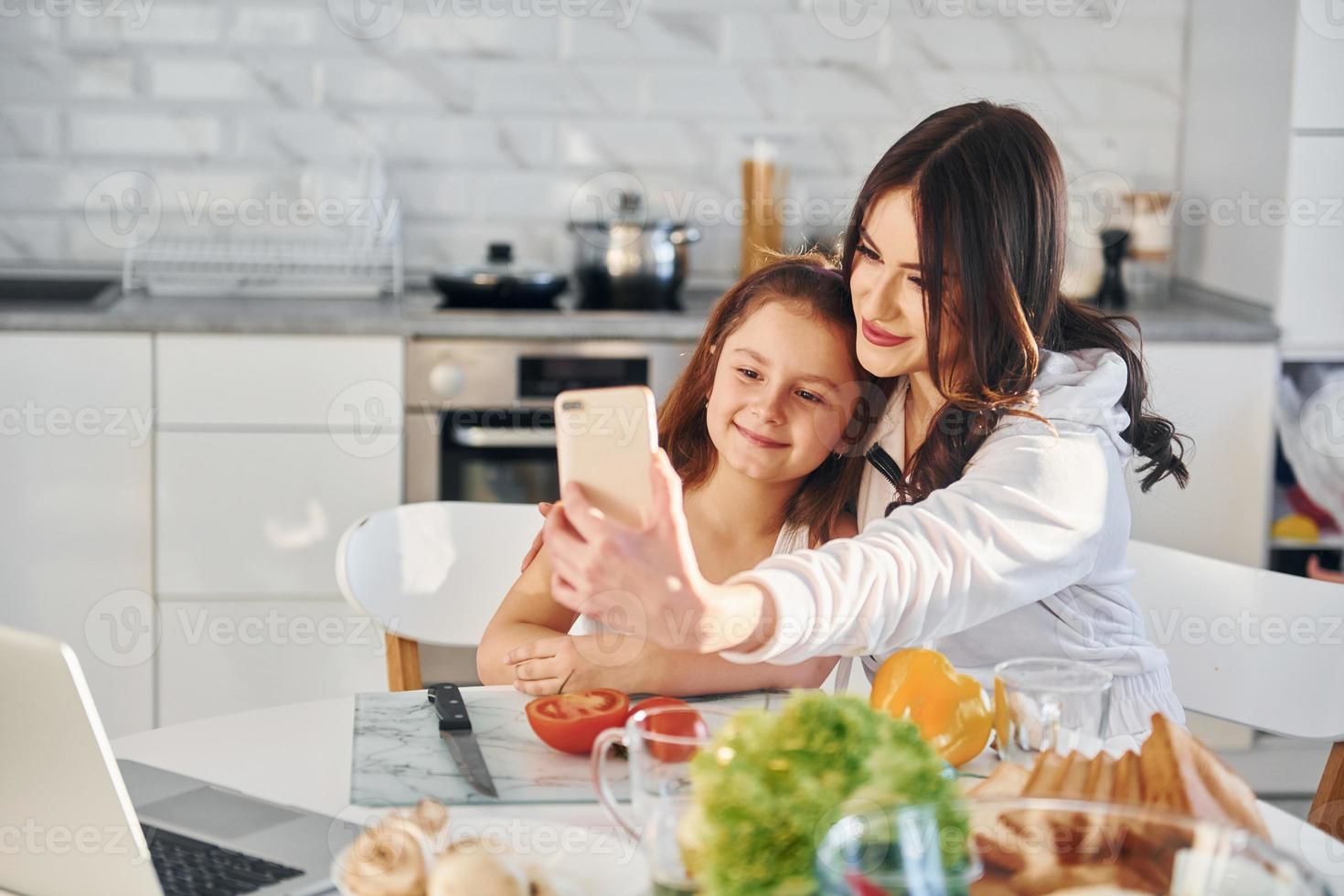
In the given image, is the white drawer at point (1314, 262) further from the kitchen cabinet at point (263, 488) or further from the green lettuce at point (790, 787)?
the green lettuce at point (790, 787)

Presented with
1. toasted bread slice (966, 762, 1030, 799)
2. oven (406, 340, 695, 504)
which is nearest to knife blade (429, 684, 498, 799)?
toasted bread slice (966, 762, 1030, 799)

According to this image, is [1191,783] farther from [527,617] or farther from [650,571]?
[527,617]

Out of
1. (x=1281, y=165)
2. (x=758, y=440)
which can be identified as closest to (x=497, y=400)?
(x=758, y=440)

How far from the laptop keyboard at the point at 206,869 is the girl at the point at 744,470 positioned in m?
0.39

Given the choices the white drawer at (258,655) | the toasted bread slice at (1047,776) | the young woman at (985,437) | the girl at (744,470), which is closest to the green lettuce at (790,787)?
the toasted bread slice at (1047,776)

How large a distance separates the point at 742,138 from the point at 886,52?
1.23 ft

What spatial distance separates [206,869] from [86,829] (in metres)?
0.09

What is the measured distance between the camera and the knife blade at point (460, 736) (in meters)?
1.11

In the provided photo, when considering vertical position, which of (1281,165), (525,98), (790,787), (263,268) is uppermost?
(525,98)

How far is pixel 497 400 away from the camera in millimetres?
2738

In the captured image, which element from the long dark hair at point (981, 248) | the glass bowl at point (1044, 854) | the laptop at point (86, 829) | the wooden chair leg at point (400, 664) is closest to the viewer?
the glass bowl at point (1044, 854)

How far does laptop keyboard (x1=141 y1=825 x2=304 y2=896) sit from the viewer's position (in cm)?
95

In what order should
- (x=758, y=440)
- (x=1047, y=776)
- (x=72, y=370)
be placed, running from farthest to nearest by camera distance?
(x=72, y=370)
(x=758, y=440)
(x=1047, y=776)

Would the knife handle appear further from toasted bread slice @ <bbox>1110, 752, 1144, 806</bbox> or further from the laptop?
toasted bread slice @ <bbox>1110, 752, 1144, 806</bbox>
